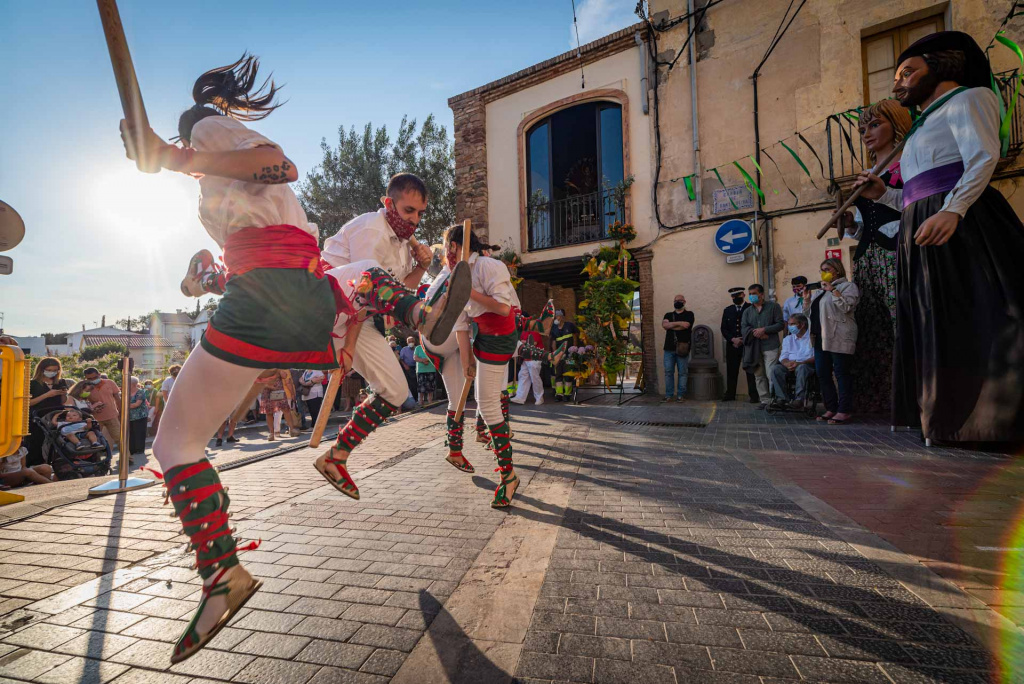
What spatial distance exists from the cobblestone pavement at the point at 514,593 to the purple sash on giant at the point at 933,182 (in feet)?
8.33

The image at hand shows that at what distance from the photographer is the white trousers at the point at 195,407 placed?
1.74 metres

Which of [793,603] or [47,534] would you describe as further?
[47,534]

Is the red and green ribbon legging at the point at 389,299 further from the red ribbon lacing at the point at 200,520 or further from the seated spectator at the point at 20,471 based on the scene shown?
the seated spectator at the point at 20,471

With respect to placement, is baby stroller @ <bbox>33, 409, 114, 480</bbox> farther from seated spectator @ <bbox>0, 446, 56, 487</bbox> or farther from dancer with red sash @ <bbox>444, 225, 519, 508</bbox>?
dancer with red sash @ <bbox>444, 225, 519, 508</bbox>

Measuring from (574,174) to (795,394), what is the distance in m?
8.38

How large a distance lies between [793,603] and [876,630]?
273 millimetres

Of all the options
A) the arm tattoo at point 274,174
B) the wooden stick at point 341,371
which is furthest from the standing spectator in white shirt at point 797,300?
the arm tattoo at point 274,174

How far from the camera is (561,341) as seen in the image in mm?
11133

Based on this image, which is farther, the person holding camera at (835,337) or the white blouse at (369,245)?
the person holding camera at (835,337)

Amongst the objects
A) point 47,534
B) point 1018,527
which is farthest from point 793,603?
point 47,534

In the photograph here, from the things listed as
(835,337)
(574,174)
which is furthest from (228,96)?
(574,174)

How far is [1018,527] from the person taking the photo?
257cm

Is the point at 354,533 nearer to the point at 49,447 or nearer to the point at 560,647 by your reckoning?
the point at 560,647

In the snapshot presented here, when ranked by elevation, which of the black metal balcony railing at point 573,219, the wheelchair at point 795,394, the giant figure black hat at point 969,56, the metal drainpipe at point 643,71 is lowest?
the wheelchair at point 795,394
